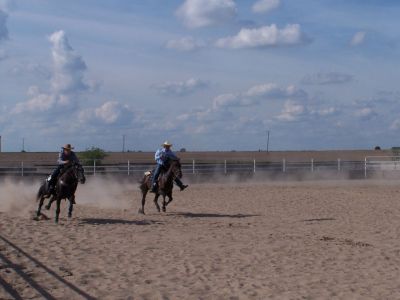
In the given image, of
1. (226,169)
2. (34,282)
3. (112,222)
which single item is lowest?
(34,282)

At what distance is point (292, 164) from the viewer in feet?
156

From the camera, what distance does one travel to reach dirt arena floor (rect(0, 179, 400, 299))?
917 centimetres

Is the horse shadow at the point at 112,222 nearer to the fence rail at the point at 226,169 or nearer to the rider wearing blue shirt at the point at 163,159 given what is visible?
the rider wearing blue shirt at the point at 163,159

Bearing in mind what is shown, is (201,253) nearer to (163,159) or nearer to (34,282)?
(34,282)

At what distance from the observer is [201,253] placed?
1204 centimetres

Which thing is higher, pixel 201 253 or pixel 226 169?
pixel 226 169

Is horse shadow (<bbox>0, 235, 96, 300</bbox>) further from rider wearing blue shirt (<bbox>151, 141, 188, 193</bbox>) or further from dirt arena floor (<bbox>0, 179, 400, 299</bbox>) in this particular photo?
rider wearing blue shirt (<bbox>151, 141, 188, 193</bbox>)

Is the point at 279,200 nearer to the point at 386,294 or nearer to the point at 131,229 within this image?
the point at 131,229

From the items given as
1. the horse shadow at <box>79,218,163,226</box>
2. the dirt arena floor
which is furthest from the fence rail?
the horse shadow at <box>79,218,163,226</box>

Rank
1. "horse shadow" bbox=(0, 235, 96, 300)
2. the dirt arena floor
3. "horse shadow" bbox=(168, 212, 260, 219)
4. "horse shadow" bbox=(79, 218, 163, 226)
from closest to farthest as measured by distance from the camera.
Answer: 1. "horse shadow" bbox=(0, 235, 96, 300)
2. the dirt arena floor
3. "horse shadow" bbox=(79, 218, 163, 226)
4. "horse shadow" bbox=(168, 212, 260, 219)

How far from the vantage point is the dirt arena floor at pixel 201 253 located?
30.1ft

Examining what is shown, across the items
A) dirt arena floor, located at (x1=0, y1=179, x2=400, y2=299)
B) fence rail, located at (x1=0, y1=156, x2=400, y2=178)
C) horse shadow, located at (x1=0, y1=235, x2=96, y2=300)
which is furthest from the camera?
fence rail, located at (x1=0, y1=156, x2=400, y2=178)

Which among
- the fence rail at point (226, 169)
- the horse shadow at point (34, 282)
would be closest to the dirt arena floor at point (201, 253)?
the horse shadow at point (34, 282)

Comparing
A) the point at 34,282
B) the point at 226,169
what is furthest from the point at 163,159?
the point at 226,169
